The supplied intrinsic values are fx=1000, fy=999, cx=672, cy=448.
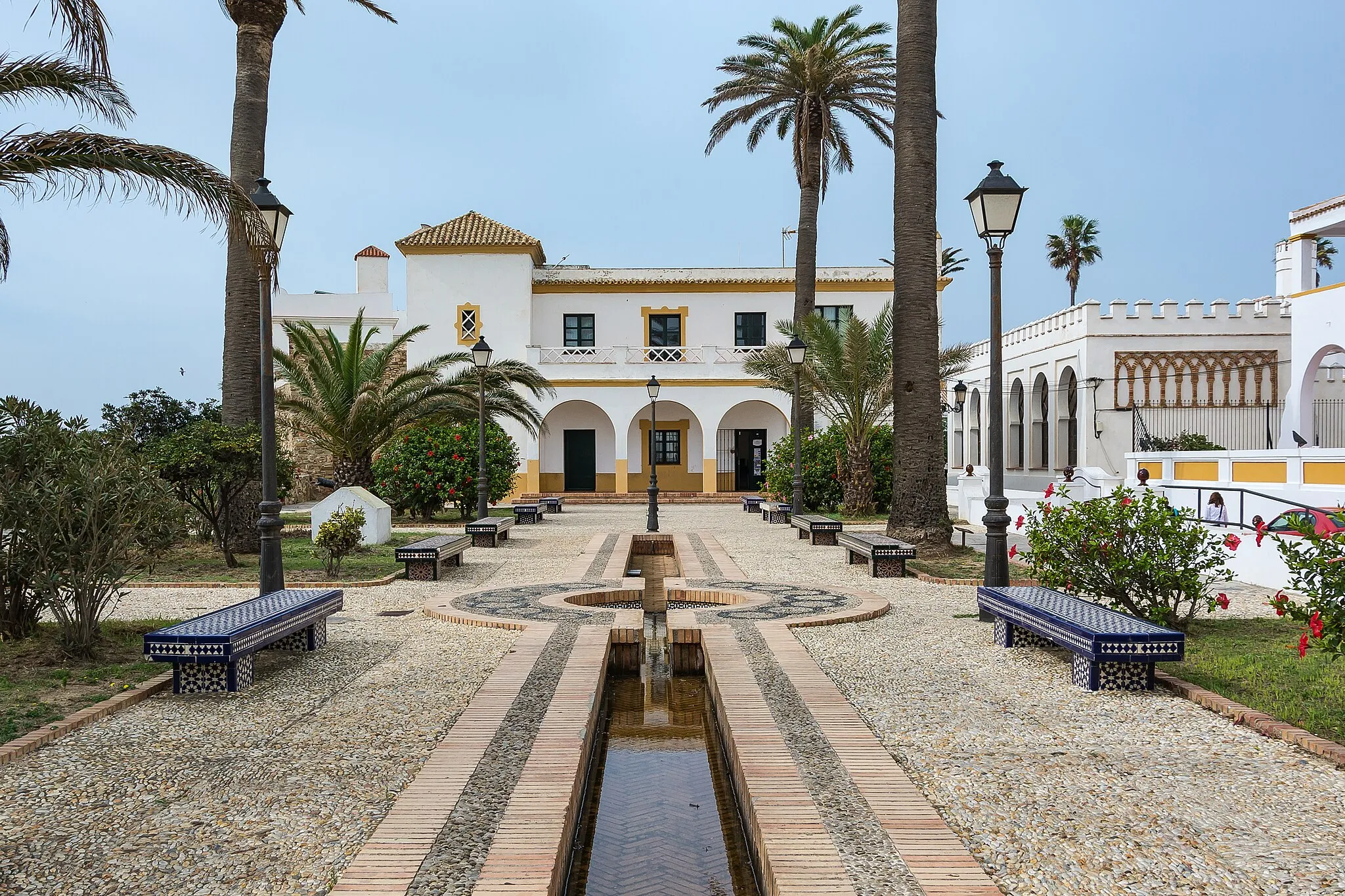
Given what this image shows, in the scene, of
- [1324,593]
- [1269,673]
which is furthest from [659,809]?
[1269,673]

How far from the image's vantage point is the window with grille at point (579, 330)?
33938 mm

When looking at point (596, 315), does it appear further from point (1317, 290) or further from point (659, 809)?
point (659, 809)

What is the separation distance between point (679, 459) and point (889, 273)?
9532 mm

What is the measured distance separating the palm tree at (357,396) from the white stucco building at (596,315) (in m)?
11.8

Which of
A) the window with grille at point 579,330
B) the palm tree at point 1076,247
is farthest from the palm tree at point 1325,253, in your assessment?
the window with grille at point 579,330

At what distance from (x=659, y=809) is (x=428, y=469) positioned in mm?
16903

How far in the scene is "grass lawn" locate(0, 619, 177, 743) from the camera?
221 inches

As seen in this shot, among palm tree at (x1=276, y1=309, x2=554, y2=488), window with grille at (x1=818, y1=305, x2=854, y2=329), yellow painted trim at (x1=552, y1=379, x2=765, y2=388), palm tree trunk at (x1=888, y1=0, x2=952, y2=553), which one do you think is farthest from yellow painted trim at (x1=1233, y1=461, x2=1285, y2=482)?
window with grille at (x1=818, y1=305, x2=854, y2=329)

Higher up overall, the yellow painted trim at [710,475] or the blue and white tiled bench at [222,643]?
the yellow painted trim at [710,475]

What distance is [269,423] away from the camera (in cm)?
887

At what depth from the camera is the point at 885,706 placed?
19.4 ft

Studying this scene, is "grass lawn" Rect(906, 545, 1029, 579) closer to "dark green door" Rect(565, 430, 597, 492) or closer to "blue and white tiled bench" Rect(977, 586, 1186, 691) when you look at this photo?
"blue and white tiled bench" Rect(977, 586, 1186, 691)

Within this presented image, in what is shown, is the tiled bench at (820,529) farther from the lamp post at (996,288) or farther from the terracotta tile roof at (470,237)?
the terracotta tile roof at (470,237)

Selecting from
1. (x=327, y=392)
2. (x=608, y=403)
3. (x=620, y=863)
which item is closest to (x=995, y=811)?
(x=620, y=863)
